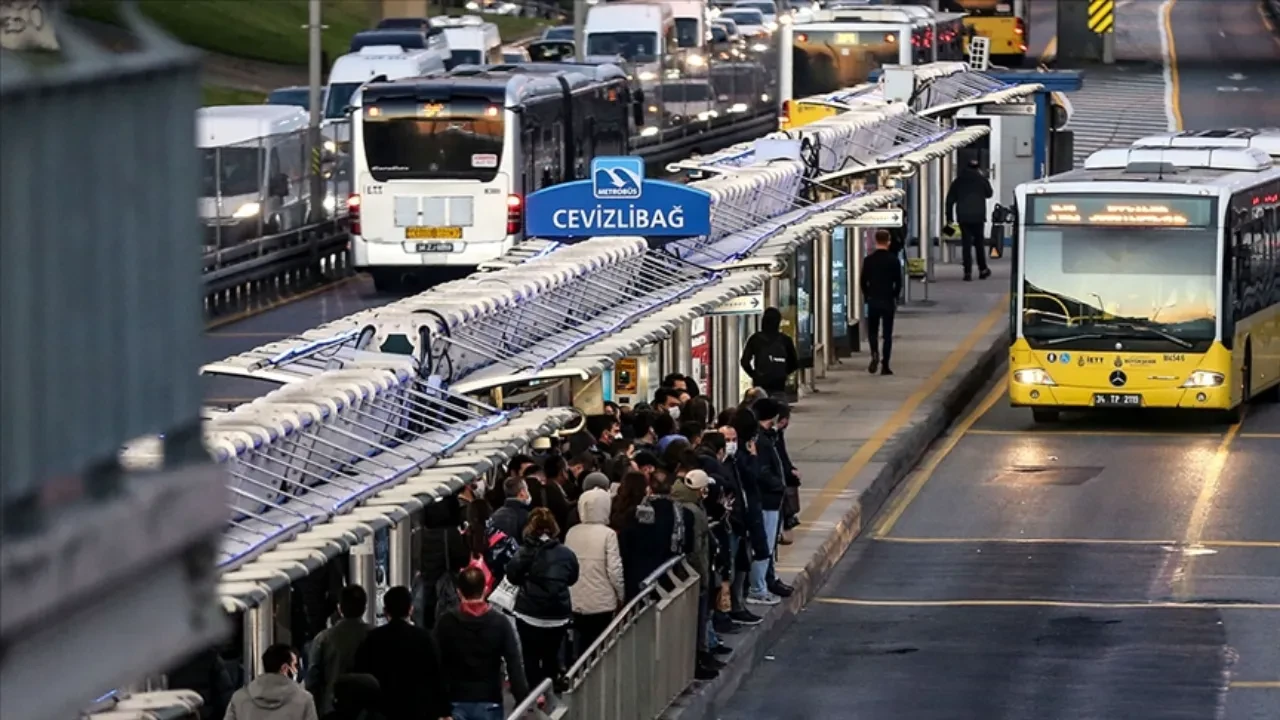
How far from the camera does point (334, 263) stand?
41.8 metres

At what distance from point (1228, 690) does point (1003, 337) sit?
17.5 meters

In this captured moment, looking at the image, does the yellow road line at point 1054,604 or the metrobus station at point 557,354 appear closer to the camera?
the metrobus station at point 557,354

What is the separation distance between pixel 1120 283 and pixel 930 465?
10.2 feet

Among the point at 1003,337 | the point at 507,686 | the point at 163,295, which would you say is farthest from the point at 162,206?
the point at 1003,337

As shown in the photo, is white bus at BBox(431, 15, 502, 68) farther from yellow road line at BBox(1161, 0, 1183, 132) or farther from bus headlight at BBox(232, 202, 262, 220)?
bus headlight at BBox(232, 202, 262, 220)

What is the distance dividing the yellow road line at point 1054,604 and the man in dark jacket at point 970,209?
18.6m

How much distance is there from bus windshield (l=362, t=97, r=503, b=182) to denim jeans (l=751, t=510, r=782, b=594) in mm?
19272

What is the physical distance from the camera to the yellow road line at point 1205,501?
21.7m

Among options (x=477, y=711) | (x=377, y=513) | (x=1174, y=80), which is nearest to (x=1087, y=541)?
(x=477, y=711)

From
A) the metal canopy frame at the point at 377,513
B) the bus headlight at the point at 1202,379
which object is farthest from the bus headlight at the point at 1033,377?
the metal canopy frame at the point at 377,513

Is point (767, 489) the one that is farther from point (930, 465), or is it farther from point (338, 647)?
point (930, 465)

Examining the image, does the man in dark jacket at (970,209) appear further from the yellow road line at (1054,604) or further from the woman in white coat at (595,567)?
the woman in white coat at (595,567)

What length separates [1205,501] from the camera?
25125mm

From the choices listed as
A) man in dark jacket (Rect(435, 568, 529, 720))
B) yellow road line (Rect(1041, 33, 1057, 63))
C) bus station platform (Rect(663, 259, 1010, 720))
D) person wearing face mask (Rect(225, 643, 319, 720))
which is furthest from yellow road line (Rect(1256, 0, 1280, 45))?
person wearing face mask (Rect(225, 643, 319, 720))
